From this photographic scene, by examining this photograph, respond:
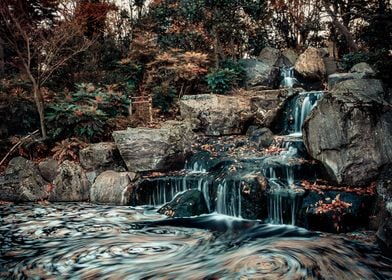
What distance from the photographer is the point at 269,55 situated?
1956 cm

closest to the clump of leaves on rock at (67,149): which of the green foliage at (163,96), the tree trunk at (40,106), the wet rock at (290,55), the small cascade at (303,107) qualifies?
the tree trunk at (40,106)

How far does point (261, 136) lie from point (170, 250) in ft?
21.5

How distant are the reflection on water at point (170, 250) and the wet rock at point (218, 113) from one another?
5387mm

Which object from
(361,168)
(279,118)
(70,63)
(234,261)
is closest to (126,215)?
(234,261)

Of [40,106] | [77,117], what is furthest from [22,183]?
[40,106]

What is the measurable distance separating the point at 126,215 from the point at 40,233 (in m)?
2.04

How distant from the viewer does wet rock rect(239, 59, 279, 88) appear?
15.7 meters

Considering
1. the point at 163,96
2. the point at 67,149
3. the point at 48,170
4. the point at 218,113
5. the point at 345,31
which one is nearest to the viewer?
the point at 48,170

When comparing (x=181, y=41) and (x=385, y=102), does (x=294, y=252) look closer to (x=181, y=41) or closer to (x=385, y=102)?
(x=385, y=102)

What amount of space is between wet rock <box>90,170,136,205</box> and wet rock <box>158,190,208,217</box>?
5.02 feet

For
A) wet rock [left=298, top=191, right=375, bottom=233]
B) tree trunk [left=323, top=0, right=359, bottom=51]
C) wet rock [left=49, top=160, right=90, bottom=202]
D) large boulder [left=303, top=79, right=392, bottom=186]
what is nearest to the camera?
wet rock [left=298, top=191, right=375, bottom=233]

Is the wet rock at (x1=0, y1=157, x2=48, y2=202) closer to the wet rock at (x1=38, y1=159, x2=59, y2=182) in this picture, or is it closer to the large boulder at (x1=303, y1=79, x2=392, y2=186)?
the wet rock at (x1=38, y1=159, x2=59, y2=182)

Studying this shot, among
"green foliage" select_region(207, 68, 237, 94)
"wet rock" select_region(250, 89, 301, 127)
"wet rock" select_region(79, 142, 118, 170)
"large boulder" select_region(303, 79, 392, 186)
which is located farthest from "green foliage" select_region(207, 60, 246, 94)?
"large boulder" select_region(303, 79, 392, 186)

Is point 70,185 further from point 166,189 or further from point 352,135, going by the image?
point 352,135
